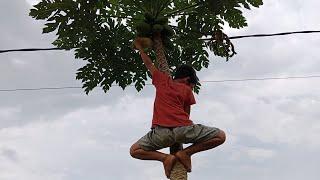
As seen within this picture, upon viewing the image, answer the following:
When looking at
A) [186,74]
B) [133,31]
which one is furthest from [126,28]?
[186,74]

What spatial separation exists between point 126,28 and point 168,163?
8.79 feet

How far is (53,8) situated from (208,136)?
2530 millimetres

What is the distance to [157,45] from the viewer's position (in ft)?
21.4

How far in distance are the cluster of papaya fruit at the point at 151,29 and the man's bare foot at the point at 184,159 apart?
57.8 inches

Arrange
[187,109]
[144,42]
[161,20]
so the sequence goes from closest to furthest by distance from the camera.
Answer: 1. [187,109]
2. [144,42]
3. [161,20]

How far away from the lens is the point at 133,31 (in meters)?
7.61

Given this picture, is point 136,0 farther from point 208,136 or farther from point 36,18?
point 208,136

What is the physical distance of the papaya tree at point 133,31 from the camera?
673 cm

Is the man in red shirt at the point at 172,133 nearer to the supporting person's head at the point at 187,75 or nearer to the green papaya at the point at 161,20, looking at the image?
the supporting person's head at the point at 187,75

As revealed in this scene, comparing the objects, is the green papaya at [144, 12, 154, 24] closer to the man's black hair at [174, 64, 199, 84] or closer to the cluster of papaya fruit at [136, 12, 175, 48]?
the cluster of papaya fruit at [136, 12, 175, 48]

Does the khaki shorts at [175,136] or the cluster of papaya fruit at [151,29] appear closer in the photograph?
the khaki shorts at [175,136]

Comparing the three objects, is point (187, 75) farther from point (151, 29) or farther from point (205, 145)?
point (151, 29)

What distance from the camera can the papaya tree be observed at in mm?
6727

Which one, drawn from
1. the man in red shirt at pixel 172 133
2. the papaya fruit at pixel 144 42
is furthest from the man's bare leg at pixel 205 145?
the papaya fruit at pixel 144 42
